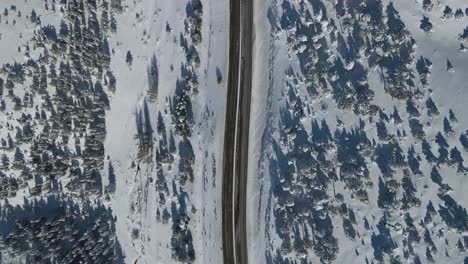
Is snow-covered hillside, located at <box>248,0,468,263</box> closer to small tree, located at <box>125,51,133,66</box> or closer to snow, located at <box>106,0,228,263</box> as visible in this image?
snow, located at <box>106,0,228,263</box>

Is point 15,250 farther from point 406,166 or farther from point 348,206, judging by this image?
point 406,166

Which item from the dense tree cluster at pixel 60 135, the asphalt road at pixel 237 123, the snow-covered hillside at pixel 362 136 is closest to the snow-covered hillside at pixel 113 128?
the dense tree cluster at pixel 60 135

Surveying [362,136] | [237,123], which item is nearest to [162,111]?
[237,123]

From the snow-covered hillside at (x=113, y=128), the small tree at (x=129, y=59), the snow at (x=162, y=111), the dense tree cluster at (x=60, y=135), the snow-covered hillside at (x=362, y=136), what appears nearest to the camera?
the snow-covered hillside at (x=362, y=136)

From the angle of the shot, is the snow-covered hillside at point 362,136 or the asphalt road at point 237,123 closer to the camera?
the snow-covered hillside at point 362,136

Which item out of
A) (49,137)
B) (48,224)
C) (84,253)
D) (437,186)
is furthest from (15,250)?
(437,186)

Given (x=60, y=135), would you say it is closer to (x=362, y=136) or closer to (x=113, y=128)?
(x=113, y=128)

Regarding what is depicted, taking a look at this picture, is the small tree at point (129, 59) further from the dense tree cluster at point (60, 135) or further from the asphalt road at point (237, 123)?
the asphalt road at point (237, 123)
